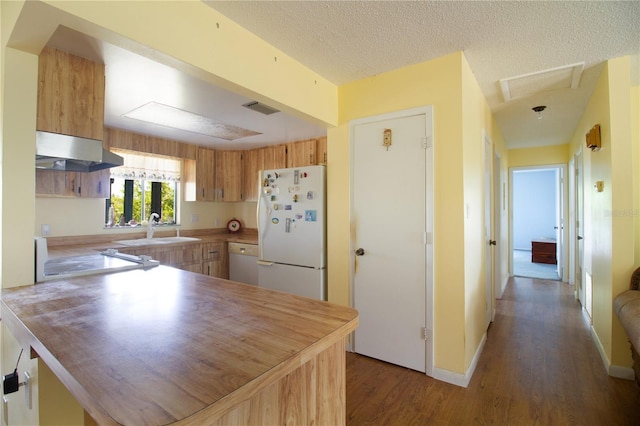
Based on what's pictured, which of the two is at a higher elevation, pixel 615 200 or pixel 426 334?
pixel 615 200

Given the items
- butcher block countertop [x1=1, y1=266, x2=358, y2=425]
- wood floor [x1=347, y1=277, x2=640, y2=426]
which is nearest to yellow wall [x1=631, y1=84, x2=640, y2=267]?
wood floor [x1=347, y1=277, x2=640, y2=426]

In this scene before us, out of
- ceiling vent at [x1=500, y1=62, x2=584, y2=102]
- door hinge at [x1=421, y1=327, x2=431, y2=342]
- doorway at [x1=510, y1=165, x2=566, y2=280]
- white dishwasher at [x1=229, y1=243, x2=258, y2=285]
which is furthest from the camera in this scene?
doorway at [x1=510, y1=165, x2=566, y2=280]

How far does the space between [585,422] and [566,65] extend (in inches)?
98.2

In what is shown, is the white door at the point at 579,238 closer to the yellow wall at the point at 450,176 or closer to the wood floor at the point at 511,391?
the wood floor at the point at 511,391

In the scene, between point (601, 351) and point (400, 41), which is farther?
point (601, 351)

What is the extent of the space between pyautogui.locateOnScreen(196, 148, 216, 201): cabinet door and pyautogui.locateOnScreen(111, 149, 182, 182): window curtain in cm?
33

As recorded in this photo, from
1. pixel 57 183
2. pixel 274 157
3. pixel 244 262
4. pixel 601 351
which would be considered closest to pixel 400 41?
pixel 274 157

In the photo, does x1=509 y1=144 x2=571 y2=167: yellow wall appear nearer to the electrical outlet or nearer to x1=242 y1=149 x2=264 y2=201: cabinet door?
x1=242 y1=149 x2=264 y2=201: cabinet door

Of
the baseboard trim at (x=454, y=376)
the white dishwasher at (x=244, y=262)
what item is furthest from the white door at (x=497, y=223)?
the white dishwasher at (x=244, y=262)

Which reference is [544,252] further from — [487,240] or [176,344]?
[176,344]

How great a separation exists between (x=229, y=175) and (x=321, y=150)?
5.62 ft

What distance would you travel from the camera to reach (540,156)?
5289 mm

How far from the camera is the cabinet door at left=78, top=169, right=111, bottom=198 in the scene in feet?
10.6

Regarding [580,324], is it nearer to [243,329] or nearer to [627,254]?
[627,254]
